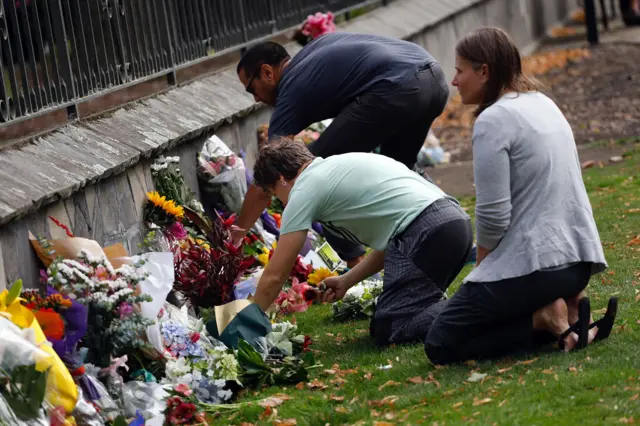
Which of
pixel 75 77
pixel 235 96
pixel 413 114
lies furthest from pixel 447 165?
pixel 75 77

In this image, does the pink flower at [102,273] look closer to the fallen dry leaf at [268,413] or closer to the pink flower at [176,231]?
the fallen dry leaf at [268,413]

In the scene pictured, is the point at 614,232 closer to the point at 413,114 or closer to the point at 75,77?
the point at 413,114

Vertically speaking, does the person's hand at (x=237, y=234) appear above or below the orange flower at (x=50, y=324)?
below

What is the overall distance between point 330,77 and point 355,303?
1.35m

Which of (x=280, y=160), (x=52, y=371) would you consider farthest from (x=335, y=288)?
(x=52, y=371)

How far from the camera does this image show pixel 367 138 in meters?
6.61

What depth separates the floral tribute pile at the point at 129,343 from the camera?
13.2 ft

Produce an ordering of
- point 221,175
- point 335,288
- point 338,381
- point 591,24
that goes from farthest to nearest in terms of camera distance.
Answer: point 591,24 < point 221,175 < point 335,288 < point 338,381

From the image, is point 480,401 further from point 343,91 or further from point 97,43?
point 97,43

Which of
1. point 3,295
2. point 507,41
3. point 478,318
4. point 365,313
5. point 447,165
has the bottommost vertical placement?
point 447,165

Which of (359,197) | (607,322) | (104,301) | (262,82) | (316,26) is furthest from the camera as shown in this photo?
(316,26)

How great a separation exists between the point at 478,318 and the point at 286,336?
40.0 inches

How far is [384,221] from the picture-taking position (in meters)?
5.31

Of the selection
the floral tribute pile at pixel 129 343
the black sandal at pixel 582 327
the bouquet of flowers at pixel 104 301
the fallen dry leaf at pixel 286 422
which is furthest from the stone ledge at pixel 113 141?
the black sandal at pixel 582 327
